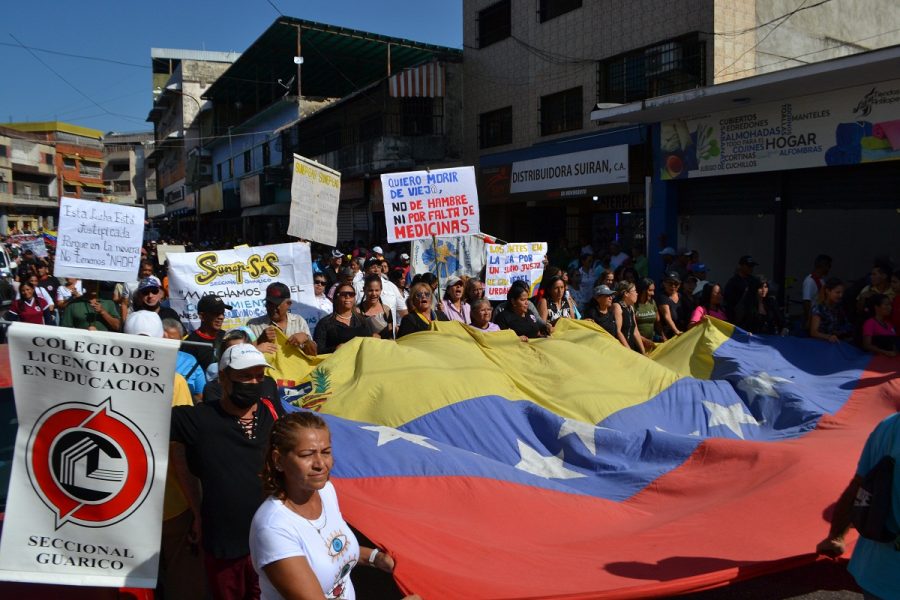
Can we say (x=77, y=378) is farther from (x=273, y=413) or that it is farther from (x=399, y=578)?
(x=399, y=578)

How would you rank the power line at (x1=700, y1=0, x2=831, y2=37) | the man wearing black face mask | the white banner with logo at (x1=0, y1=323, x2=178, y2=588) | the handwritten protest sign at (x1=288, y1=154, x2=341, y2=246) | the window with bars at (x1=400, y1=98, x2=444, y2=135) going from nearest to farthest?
1. the white banner with logo at (x1=0, y1=323, x2=178, y2=588)
2. the man wearing black face mask
3. the handwritten protest sign at (x1=288, y1=154, x2=341, y2=246)
4. the power line at (x1=700, y1=0, x2=831, y2=37)
5. the window with bars at (x1=400, y1=98, x2=444, y2=135)

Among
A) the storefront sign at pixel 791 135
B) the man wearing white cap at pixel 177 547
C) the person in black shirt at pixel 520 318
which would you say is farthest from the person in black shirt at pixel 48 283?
the storefront sign at pixel 791 135

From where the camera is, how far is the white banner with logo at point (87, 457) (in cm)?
288

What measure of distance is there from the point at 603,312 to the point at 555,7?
1343 centimetres

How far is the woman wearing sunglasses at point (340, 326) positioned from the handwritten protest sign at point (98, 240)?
2871mm

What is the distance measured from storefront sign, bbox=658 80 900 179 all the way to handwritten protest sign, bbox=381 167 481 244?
6487 millimetres

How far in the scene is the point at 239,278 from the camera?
335 inches

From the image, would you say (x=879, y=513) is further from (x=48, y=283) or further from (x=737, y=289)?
(x=48, y=283)

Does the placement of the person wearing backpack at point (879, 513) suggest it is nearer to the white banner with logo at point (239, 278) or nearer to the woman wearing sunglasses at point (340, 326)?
the woman wearing sunglasses at point (340, 326)

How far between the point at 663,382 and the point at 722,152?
339 inches

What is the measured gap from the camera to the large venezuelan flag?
386cm

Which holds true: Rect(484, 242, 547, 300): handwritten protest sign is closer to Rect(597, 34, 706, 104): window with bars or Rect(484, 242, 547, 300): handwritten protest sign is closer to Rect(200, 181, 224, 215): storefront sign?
Rect(597, 34, 706, 104): window with bars

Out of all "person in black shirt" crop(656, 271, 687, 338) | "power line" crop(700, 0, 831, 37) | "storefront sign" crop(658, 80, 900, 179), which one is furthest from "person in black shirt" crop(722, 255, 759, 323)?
"power line" crop(700, 0, 831, 37)

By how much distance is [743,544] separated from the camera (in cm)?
408
